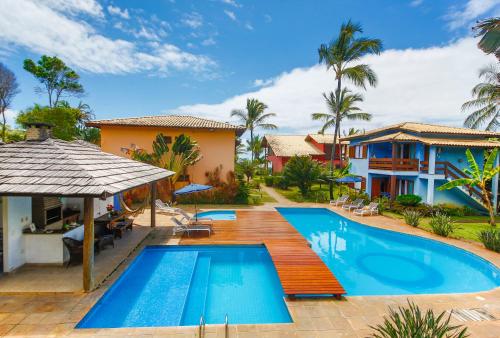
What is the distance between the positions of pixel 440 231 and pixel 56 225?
17668 mm

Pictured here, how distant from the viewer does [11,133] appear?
115ft

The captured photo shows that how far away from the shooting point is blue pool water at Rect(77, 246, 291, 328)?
21.8ft

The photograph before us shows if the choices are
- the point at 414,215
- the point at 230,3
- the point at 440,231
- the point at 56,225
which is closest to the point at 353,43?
the point at 230,3

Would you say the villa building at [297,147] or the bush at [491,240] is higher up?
the villa building at [297,147]

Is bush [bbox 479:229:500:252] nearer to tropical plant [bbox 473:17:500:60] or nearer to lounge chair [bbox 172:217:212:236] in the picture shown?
tropical plant [bbox 473:17:500:60]

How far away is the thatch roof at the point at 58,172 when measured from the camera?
6734 millimetres

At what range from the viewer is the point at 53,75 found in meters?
38.9

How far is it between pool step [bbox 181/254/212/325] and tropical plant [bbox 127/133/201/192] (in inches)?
478

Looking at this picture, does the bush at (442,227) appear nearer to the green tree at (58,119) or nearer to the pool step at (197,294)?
the pool step at (197,294)

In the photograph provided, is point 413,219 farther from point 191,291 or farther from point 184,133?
point 184,133

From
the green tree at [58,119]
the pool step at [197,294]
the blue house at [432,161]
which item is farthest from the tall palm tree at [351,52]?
the green tree at [58,119]

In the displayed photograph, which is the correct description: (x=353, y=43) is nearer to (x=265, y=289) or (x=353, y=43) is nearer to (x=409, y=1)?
(x=409, y=1)

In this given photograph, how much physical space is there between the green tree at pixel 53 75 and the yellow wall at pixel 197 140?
24263 millimetres

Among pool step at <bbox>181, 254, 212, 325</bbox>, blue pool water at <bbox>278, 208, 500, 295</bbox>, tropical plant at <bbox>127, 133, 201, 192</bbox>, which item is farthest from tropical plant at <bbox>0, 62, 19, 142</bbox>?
blue pool water at <bbox>278, 208, 500, 295</bbox>
